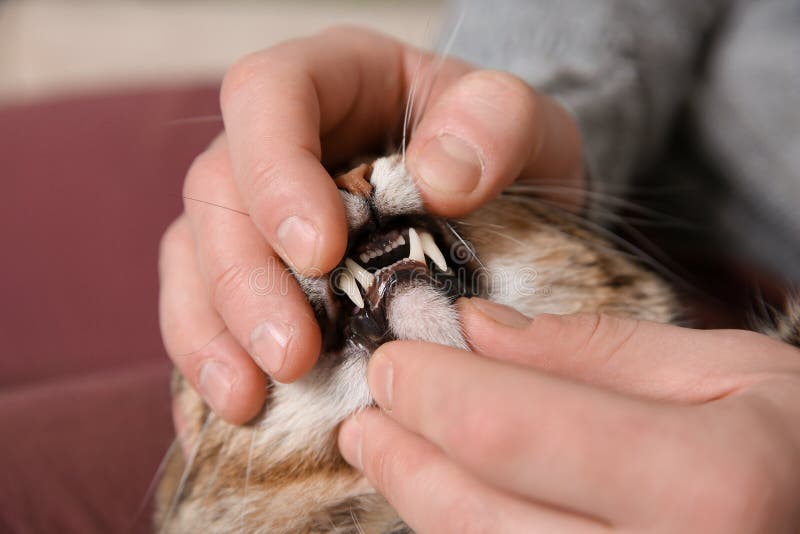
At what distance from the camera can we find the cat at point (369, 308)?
697 mm

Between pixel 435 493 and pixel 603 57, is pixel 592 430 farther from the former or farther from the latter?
pixel 603 57

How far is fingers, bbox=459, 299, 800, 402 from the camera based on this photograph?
549 mm

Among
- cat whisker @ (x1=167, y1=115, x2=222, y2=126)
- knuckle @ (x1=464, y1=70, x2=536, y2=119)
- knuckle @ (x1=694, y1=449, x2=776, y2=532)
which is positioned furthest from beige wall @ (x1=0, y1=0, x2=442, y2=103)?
knuckle @ (x1=694, y1=449, x2=776, y2=532)

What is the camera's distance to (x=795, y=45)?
1.32 m

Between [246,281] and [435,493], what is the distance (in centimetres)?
32

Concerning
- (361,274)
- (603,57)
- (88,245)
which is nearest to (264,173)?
(361,274)

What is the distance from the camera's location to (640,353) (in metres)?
0.57

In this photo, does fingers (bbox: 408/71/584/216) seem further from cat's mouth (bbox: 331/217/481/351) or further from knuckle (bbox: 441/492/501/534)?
knuckle (bbox: 441/492/501/534)

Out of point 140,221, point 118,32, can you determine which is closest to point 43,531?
point 140,221

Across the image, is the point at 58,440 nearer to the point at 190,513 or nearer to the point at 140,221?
the point at 190,513

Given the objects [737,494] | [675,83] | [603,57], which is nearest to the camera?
[737,494]

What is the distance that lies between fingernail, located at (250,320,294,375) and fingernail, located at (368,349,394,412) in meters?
0.10

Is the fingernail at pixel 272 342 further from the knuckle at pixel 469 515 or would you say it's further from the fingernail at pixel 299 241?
the knuckle at pixel 469 515

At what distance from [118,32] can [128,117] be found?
1552 millimetres
